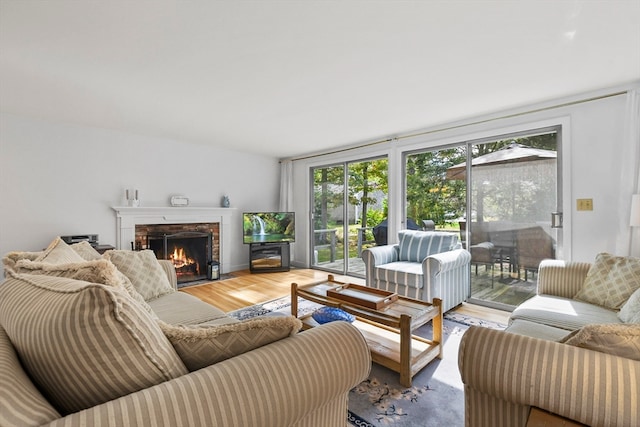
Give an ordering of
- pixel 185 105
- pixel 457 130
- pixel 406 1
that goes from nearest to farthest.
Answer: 1. pixel 406 1
2. pixel 185 105
3. pixel 457 130

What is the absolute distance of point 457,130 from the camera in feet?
12.3

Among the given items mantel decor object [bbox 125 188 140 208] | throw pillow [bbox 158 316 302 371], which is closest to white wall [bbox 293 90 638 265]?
throw pillow [bbox 158 316 302 371]

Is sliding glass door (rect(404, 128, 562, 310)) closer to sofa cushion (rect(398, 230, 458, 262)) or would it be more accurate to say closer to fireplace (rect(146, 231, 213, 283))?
sofa cushion (rect(398, 230, 458, 262))

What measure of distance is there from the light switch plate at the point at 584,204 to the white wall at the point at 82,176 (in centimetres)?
493

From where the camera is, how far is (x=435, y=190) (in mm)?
4031

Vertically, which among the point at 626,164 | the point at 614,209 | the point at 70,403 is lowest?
the point at 70,403

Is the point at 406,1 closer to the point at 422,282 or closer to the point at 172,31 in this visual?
the point at 172,31

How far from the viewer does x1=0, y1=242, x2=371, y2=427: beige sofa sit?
626 mm

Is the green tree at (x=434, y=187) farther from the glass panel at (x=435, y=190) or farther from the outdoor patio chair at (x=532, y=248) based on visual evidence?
the outdoor patio chair at (x=532, y=248)

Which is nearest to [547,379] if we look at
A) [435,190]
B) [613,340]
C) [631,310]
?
[613,340]

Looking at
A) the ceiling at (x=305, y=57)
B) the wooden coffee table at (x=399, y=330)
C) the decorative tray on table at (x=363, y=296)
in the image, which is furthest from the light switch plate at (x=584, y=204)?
the decorative tray on table at (x=363, y=296)

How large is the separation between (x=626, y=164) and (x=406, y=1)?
8.43 ft

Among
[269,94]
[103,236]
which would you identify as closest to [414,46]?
Result: [269,94]

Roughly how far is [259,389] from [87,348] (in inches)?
15.6
